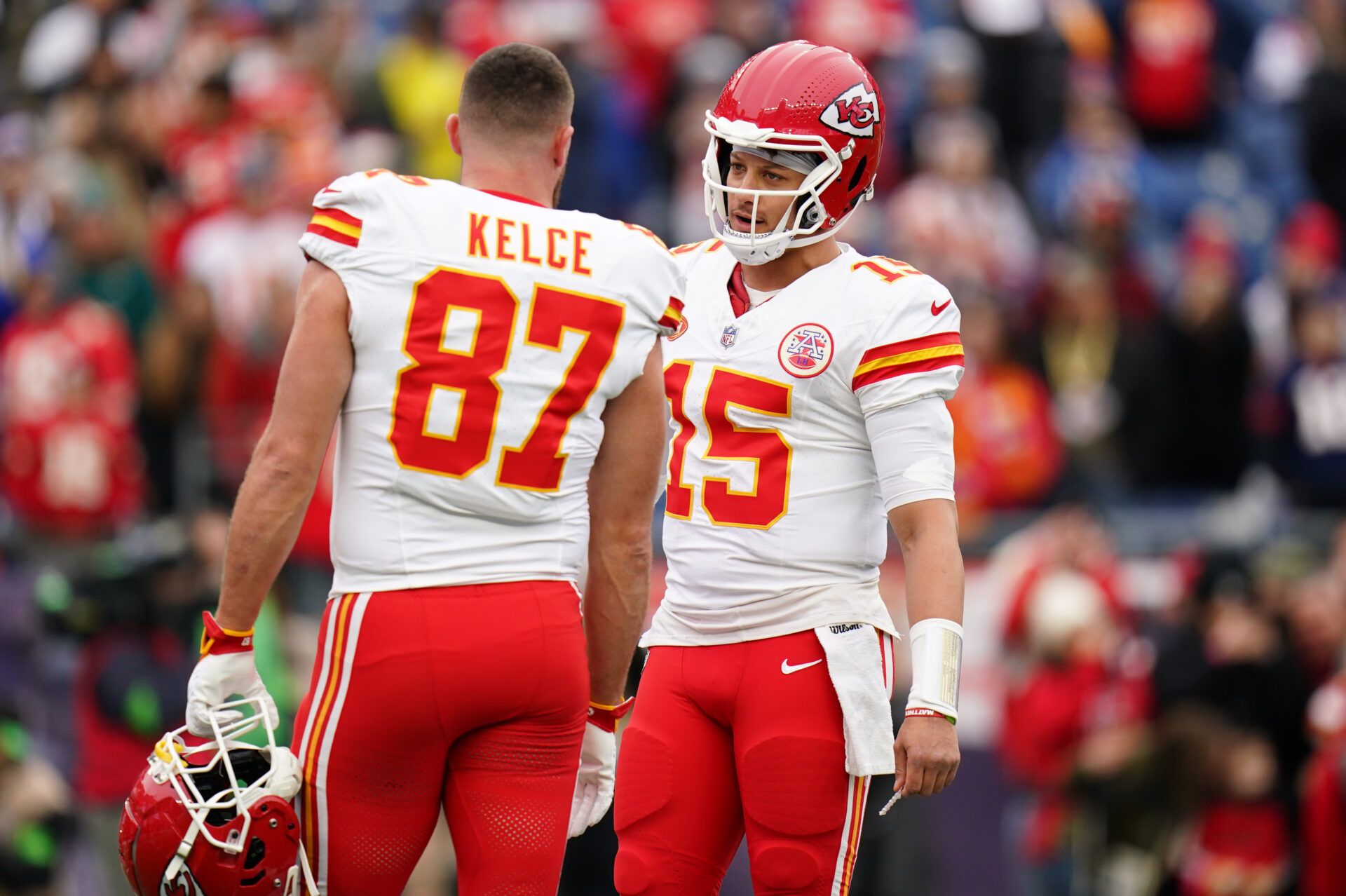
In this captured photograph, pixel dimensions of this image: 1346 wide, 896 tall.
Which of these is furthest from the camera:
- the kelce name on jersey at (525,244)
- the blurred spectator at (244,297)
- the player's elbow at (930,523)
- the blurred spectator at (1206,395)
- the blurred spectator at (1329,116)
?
the blurred spectator at (1329,116)

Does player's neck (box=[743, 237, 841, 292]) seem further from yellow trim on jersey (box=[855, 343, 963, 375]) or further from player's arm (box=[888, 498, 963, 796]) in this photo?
player's arm (box=[888, 498, 963, 796])

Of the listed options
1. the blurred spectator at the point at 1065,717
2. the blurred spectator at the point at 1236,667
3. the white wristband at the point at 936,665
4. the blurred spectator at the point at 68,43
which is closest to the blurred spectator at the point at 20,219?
the blurred spectator at the point at 68,43

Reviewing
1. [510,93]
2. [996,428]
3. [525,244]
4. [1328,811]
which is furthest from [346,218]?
[996,428]

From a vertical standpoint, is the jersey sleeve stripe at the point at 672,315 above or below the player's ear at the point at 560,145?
below

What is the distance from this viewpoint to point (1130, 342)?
10688 millimetres

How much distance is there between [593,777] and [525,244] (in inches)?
51.9

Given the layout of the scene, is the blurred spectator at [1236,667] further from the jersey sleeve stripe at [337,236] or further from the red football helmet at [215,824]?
the jersey sleeve stripe at [337,236]

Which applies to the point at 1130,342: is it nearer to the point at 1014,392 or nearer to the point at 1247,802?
the point at 1014,392

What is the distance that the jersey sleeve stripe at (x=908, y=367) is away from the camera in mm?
4391

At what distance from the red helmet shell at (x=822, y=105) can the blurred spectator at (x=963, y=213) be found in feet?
20.6

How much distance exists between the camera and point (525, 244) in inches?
163

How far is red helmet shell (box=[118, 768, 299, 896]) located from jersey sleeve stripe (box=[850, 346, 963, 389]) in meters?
1.57

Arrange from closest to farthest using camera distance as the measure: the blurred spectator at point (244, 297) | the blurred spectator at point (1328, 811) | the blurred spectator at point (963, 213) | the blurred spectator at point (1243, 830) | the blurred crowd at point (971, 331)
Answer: the blurred spectator at point (1328, 811) → the blurred spectator at point (1243, 830) → the blurred crowd at point (971, 331) → the blurred spectator at point (244, 297) → the blurred spectator at point (963, 213)

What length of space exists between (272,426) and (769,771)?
1.34m
